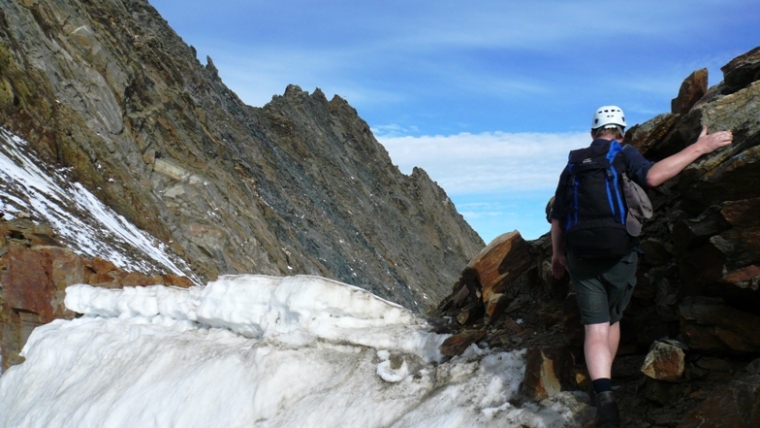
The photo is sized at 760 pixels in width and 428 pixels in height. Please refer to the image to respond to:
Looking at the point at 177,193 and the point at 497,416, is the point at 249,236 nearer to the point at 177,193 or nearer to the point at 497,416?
the point at 177,193

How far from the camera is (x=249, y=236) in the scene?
3462cm

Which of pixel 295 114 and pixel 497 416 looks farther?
pixel 295 114

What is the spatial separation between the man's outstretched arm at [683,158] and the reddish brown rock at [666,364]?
1125 mm

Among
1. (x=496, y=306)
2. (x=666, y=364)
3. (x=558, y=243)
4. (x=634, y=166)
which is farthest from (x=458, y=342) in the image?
(x=634, y=166)

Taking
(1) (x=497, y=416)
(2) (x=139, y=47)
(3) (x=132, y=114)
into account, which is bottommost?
(1) (x=497, y=416)

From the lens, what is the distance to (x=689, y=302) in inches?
185

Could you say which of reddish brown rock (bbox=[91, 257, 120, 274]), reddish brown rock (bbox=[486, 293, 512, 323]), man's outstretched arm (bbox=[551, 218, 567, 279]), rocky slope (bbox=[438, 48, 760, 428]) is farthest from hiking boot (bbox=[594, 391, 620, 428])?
reddish brown rock (bbox=[91, 257, 120, 274])

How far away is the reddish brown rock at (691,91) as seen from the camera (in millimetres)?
6008

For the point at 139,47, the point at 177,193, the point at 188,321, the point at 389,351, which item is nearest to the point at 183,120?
the point at 139,47

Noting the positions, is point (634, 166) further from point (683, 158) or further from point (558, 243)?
point (558, 243)

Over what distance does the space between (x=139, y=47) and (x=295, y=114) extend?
2674 cm

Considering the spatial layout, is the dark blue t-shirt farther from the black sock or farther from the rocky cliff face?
the rocky cliff face

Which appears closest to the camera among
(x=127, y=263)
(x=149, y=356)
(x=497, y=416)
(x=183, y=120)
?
(x=497, y=416)

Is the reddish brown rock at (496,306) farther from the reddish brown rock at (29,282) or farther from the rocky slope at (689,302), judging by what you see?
the reddish brown rock at (29,282)
